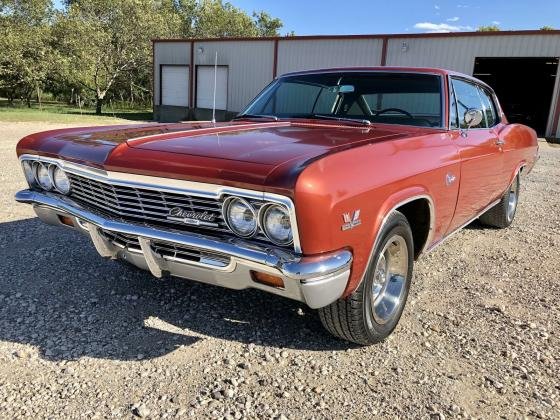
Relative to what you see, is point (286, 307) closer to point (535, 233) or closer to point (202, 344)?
point (202, 344)

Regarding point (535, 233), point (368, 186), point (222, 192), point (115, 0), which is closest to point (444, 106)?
point (368, 186)

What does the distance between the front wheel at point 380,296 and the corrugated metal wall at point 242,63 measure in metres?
19.7

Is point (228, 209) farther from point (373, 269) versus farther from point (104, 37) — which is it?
point (104, 37)

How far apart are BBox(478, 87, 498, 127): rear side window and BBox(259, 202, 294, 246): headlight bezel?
123 inches

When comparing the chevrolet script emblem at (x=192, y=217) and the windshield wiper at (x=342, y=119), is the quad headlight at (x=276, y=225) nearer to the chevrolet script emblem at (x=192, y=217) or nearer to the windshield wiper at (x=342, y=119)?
the chevrolet script emblem at (x=192, y=217)

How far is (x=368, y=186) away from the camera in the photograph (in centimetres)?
235

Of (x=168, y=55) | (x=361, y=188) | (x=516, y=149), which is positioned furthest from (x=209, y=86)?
(x=361, y=188)

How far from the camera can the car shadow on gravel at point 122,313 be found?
276 centimetres

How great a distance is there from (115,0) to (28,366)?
2963 cm

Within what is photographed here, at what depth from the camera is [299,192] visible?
202 centimetres

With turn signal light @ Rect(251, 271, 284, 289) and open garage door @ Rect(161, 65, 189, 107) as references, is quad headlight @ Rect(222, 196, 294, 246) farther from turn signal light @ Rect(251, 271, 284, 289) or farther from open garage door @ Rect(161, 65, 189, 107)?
open garage door @ Rect(161, 65, 189, 107)

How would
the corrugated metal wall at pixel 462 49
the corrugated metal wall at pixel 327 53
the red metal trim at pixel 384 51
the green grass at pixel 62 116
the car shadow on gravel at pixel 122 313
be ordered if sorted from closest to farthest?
the car shadow on gravel at pixel 122 313, the corrugated metal wall at pixel 462 49, the green grass at pixel 62 116, the red metal trim at pixel 384 51, the corrugated metal wall at pixel 327 53

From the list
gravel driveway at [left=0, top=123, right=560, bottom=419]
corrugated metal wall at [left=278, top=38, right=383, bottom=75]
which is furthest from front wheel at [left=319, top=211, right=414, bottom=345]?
corrugated metal wall at [left=278, top=38, right=383, bottom=75]

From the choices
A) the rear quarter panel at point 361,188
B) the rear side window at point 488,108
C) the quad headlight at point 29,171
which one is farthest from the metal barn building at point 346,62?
the quad headlight at point 29,171
